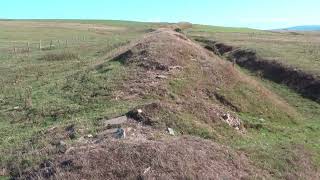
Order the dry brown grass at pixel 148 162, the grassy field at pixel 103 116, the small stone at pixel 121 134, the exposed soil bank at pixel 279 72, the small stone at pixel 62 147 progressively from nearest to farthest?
the dry brown grass at pixel 148 162, the small stone at pixel 62 147, the small stone at pixel 121 134, the grassy field at pixel 103 116, the exposed soil bank at pixel 279 72

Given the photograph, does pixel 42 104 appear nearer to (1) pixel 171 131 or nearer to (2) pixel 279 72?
(1) pixel 171 131

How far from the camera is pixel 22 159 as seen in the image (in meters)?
15.3

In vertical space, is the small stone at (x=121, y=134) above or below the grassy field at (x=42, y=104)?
above

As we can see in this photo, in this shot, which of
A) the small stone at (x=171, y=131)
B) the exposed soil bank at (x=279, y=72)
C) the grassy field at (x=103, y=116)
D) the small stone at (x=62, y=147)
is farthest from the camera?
the exposed soil bank at (x=279, y=72)

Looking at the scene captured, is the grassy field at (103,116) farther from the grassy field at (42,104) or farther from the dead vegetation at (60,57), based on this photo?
the dead vegetation at (60,57)

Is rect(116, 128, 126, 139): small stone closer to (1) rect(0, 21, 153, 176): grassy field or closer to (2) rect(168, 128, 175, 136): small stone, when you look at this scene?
(1) rect(0, 21, 153, 176): grassy field

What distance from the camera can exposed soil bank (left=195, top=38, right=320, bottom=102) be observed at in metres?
31.1

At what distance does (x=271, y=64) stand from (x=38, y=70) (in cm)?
1729

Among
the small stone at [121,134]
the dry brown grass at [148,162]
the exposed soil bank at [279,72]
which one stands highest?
the small stone at [121,134]

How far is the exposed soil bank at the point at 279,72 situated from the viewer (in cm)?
3106

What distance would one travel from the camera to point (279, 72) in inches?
1463

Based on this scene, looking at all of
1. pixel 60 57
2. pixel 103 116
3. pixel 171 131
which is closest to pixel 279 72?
pixel 60 57

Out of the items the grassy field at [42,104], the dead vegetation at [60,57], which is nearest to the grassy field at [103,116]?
the grassy field at [42,104]

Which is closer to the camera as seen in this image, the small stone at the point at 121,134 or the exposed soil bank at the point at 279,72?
the small stone at the point at 121,134
